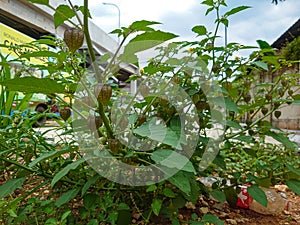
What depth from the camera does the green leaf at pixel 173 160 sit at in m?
0.44

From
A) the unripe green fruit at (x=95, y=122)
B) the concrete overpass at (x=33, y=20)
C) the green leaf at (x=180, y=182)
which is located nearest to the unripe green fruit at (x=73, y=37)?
the unripe green fruit at (x=95, y=122)

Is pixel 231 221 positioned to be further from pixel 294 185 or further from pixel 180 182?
pixel 180 182

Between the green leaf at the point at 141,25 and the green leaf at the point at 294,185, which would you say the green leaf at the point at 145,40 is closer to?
the green leaf at the point at 141,25

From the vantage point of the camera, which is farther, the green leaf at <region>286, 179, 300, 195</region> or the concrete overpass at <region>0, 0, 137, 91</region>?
the concrete overpass at <region>0, 0, 137, 91</region>

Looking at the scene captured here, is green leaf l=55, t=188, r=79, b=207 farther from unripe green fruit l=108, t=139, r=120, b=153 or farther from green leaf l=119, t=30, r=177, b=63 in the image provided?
green leaf l=119, t=30, r=177, b=63

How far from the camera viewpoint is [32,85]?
0.41 meters

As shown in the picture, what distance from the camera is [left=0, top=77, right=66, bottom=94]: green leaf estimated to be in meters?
0.40

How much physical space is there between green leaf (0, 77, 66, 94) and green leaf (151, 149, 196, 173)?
0.63 ft

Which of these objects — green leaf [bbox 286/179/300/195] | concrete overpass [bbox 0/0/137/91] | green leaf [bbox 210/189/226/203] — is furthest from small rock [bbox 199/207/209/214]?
concrete overpass [bbox 0/0/137/91]

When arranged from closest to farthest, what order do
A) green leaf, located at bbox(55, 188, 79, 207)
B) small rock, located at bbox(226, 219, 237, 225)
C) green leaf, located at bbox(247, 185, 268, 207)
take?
green leaf, located at bbox(55, 188, 79, 207) → green leaf, located at bbox(247, 185, 268, 207) → small rock, located at bbox(226, 219, 237, 225)

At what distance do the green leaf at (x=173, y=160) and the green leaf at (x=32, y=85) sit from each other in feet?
0.63

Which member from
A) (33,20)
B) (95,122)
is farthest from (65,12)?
(33,20)

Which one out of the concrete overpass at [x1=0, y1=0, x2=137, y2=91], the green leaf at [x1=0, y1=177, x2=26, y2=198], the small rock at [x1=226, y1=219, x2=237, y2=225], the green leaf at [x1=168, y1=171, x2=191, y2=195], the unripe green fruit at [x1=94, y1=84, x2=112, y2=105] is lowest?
A: the small rock at [x1=226, y1=219, x2=237, y2=225]

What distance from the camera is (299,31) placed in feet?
12.0
